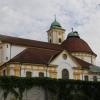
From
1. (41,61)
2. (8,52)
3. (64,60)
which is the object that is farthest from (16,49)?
(64,60)

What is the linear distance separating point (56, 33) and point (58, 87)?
3661 centimetres

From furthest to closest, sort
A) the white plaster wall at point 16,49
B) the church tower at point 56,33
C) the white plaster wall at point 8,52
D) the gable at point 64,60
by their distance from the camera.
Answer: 1. the church tower at point 56,33
2. the white plaster wall at point 16,49
3. the white plaster wall at point 8,52
4. the gable at point 64,60

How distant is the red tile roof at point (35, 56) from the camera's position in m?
58.3

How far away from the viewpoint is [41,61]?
5912 centimetres

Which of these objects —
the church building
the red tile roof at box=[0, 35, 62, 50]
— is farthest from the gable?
the red tile roof at box=[0, 35, 62, 50]

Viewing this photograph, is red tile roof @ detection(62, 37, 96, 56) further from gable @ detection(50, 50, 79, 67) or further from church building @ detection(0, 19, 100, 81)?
gable @ detection(50, 50, 79, 67)

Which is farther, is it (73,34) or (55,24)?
(55,24)

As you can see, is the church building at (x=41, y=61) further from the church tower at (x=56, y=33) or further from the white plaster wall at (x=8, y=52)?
the church tower at (x=56, y=33)

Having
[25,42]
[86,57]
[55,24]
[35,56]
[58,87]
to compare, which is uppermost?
[55,24]

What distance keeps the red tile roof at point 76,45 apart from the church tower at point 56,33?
8122mm

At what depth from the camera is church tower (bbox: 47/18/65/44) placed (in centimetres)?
8294

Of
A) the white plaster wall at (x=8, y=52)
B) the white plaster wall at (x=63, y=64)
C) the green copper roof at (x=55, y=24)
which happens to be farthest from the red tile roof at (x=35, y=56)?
the green copper roof at (x=55, y=24)

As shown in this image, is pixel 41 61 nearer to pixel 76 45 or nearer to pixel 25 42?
pixel 25 42

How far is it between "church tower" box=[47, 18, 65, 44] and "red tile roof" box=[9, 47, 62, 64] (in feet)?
61.3
